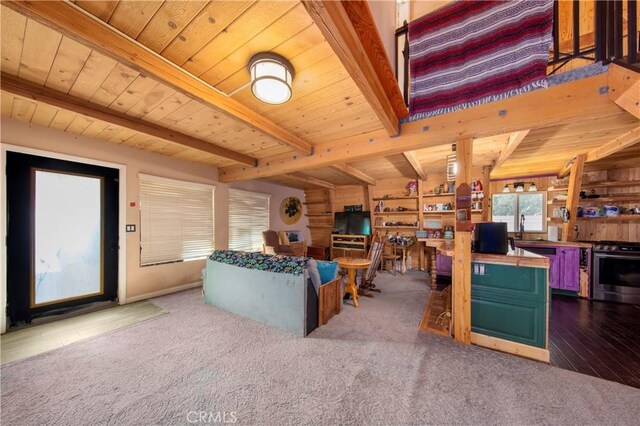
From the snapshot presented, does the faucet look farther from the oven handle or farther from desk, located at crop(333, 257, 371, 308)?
desk, located at crop(333, 257, 371, 308)

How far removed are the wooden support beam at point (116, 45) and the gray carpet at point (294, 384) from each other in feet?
7.92

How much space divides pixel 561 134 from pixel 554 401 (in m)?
3.13

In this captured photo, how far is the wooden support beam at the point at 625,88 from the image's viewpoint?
1625 mm

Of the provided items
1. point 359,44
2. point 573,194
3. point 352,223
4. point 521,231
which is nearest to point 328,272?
point 359,44

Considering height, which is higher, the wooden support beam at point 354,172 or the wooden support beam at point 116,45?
the wooden support beam at point 116,45

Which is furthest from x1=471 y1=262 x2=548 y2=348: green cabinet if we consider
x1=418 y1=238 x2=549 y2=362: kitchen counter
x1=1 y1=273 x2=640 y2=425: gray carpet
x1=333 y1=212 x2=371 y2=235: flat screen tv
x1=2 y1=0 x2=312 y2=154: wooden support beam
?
x1=333 y1=212 x2=371 y2=235: flat screen tv

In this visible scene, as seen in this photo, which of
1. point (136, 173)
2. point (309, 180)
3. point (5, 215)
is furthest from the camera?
point (309, 180)

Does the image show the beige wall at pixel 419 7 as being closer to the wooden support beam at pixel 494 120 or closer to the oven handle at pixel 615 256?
the wooden support beam at pixel 494 120

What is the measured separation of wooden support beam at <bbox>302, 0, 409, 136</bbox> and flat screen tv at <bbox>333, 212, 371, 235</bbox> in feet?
13.5

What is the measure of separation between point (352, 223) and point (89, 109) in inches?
217

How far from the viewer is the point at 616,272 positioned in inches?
139

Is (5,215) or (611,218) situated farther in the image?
(611,218)

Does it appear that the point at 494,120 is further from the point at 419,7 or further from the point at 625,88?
the point at 419,7

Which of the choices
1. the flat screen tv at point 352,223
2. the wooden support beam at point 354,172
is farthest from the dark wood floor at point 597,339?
the flat screen tv at point 352,223
